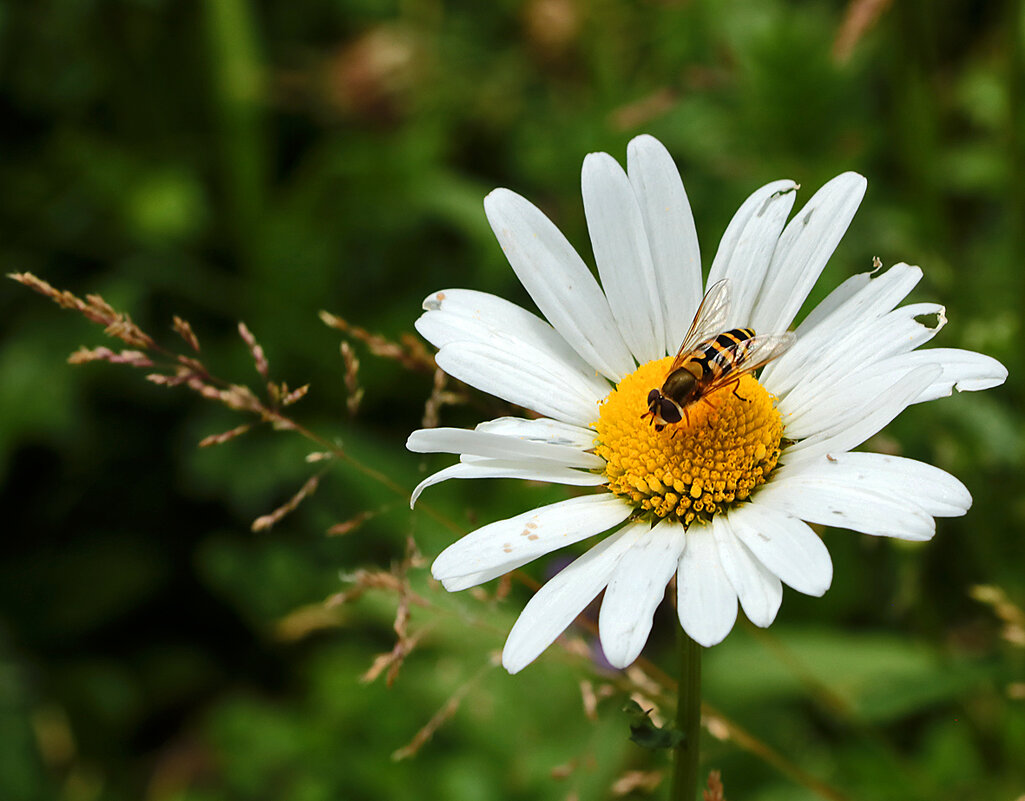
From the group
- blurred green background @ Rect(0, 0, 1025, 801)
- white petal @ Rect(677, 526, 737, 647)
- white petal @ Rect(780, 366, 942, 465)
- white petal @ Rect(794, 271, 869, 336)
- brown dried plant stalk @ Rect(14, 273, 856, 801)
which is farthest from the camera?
blurred green background @ Rect(0, 0, 1025, 801)

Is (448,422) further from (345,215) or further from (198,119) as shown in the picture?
(198,119)

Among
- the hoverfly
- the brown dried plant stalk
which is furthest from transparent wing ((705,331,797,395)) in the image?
the brown dried plant stalk

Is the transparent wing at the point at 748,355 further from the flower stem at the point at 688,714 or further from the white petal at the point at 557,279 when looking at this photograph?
the flower stem at the point at 688,714

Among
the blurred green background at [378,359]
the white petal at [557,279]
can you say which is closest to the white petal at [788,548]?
the white petal at [557,279]

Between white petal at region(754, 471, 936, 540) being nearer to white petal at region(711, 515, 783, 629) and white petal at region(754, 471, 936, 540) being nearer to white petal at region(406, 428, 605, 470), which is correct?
white petal at region(711, 515, 783, 629)

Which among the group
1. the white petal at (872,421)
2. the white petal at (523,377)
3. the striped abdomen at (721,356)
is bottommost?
the white petal at (872,421)

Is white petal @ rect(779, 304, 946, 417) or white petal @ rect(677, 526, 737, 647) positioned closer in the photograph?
white petal @ rect(677, 526, 737, 647)
